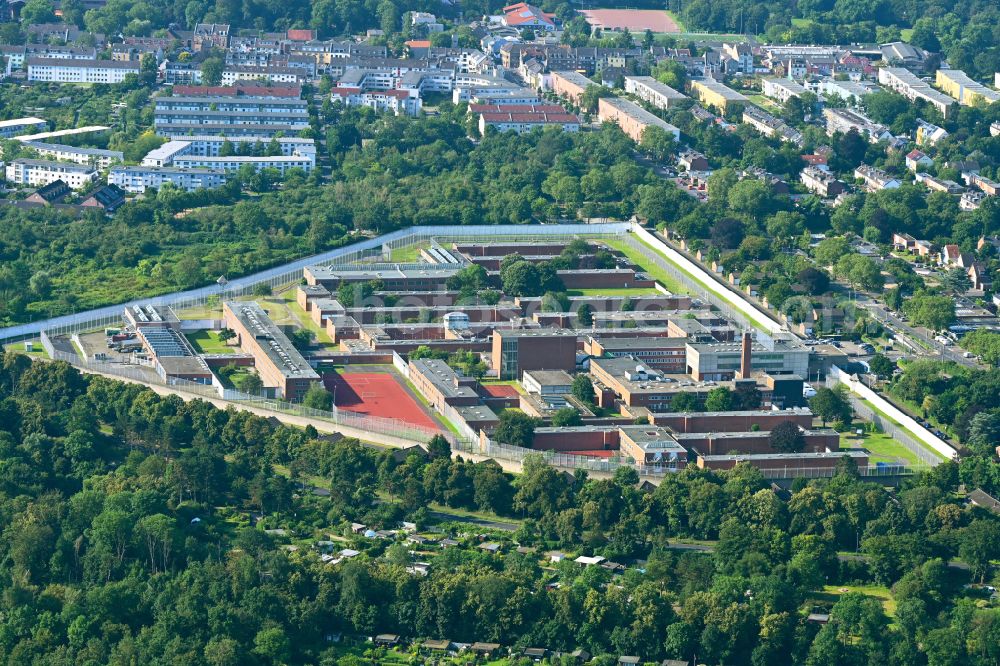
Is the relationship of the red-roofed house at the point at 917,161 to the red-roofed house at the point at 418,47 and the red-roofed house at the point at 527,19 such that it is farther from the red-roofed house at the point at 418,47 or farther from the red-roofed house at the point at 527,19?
the red-roofed house at the point at 527,19

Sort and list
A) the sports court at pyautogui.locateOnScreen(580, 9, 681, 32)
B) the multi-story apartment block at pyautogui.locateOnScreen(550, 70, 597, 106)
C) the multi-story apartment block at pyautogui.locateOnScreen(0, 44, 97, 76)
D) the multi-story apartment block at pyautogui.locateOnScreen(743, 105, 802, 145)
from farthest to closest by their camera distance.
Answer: the sports court at pyautogui.locateOnScreen(580, 9, 681, 32) → the multi-story apartment block at pyautogui.locateOnScreen(0, 44, 97, 76) → the multi-story apartment block at pyautogui.locateOnScreen(550, 70, 597, 106) → the multi-story apartment block at pyautogui.locateOnScreen(743, 105, 802, 145)

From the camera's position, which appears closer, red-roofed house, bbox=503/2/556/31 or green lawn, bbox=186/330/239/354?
green lawn, bbox=186/330/239/354

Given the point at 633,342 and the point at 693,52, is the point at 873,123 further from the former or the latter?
the point at 633,342

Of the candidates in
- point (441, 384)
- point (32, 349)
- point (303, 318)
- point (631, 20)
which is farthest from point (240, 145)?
point (631, 20)

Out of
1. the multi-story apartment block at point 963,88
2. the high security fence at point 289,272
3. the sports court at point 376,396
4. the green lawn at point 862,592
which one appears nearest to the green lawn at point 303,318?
the high security fence at point 289,272

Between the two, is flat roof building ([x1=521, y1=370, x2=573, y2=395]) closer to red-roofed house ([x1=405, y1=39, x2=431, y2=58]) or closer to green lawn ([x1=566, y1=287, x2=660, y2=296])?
green lawn ([x1=566, y1=287, x2=660, y2=296])

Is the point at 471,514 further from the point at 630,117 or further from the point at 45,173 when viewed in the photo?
the point at 630,117

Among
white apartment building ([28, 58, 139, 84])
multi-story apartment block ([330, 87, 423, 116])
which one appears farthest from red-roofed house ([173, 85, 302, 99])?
white apartment building ([28, 58, 139, 84])

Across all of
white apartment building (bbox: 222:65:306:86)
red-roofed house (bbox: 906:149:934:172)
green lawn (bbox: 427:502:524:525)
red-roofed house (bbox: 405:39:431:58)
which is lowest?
green lawn (bbox: 427:502:524:525)
